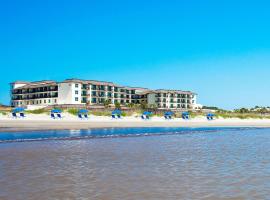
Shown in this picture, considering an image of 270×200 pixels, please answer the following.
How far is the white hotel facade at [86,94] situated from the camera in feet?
330

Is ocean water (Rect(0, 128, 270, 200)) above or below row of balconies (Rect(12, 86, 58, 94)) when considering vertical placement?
below

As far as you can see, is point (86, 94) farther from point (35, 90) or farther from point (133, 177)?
point (133, 177)

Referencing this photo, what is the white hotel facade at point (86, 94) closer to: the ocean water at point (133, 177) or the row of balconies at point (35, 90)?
the row of balconies at point (35, 90)

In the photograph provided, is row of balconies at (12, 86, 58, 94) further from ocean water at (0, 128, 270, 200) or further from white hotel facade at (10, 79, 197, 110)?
ocean water at (0, 128, 270, 200)

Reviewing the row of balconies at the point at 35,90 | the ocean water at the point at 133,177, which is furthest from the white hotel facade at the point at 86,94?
the ocean water at the point at 133,177

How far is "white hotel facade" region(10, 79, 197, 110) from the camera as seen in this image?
3964 inches

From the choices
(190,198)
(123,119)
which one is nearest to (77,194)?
(190,198)

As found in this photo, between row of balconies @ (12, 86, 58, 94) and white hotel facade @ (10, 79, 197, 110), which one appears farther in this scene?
row of balconies @ (12, 86, 58, 94)

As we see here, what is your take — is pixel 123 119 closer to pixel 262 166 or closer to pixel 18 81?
pixel 262 166

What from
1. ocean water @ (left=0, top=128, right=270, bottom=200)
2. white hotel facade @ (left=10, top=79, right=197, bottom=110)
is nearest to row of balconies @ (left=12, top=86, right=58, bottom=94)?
white hotel facade @ (left=10, top=79, right=197, bottom=110)

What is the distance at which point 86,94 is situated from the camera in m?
103

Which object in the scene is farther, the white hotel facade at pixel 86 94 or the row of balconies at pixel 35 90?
the row of balconies at pixel 35 90

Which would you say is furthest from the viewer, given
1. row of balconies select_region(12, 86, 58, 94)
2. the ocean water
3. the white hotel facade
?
row of balconies select_region(12, 86, 58, 94)

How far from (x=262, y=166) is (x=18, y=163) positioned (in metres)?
9.12
